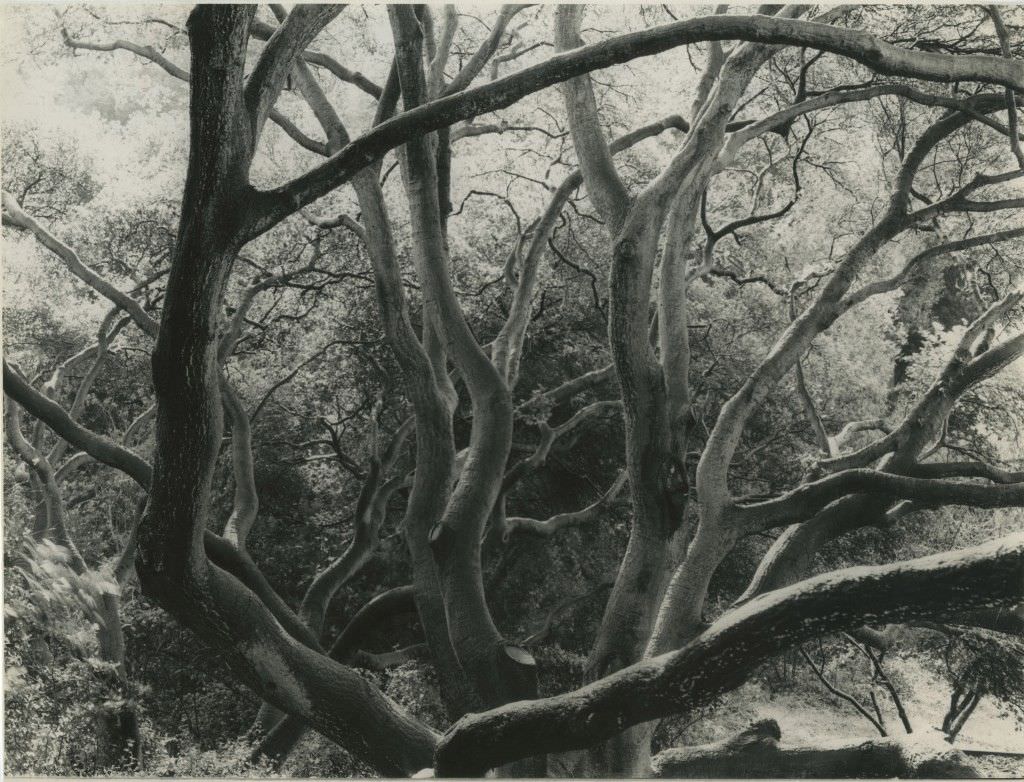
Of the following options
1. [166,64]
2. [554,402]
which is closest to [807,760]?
[554,402]

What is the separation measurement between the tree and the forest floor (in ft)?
4.20

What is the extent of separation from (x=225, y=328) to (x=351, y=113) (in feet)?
6.50

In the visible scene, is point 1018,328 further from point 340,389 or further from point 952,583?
point 340,389

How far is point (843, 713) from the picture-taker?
7.20 meters

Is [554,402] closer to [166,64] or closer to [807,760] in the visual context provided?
[807,760]

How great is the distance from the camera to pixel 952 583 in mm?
2893

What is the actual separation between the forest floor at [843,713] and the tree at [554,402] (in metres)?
1.28

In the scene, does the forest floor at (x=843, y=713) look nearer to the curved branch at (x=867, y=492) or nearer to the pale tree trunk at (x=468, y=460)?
the curved branch at (x=867, y=492)

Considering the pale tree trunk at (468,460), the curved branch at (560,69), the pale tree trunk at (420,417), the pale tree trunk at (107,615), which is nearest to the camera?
the curved branch at (560,69)

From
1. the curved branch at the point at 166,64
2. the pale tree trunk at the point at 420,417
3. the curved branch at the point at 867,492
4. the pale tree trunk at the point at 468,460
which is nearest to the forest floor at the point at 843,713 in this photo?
the curved branch at the point at 867,492

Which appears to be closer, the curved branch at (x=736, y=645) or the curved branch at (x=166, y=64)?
the curved branch at (x=736, y=645)

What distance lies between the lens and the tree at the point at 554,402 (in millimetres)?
3291

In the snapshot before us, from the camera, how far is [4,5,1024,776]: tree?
3.29 metres

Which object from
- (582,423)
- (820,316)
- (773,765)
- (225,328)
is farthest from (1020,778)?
(225,328)
